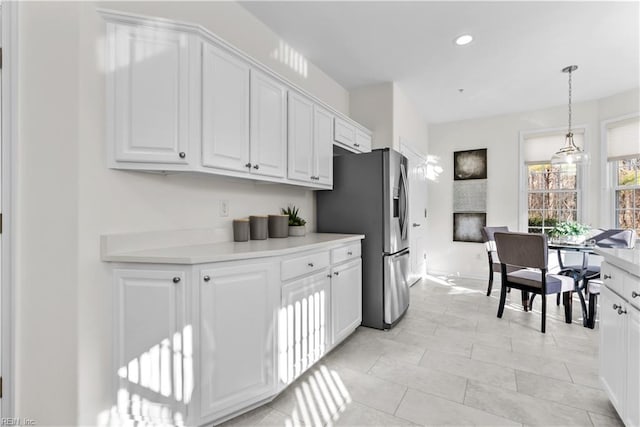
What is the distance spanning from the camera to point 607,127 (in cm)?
425

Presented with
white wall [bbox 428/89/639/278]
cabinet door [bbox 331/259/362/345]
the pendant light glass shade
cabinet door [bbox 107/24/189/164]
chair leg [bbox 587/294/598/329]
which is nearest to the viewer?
cabinet door [bbox 107/24/189/164]

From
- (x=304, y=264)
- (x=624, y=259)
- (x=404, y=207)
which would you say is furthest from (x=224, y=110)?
(x=624, y=259)

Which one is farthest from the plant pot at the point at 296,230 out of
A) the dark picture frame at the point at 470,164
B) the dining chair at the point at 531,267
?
the dark picture frame at the point at 470,164

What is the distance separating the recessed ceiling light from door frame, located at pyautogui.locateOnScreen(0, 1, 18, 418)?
325 centimetres

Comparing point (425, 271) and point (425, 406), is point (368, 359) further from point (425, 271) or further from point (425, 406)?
point (425, 271)

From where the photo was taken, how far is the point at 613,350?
5.15 feet


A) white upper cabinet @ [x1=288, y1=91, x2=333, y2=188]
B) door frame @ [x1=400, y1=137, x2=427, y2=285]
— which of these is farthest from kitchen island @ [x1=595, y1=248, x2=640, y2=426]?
door frame @ [x1=400, y1=137, x2=427, y2=285]

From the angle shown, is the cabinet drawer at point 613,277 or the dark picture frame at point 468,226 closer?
the cabinet drawer at point 613,277

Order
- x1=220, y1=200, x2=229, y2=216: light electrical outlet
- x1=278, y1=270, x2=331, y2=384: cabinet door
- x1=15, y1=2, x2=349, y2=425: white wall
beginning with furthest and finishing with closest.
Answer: x1=220, y1=200, x2=229, y2=216: light electrical outlet → x1=278, y1=270, x2=331, y2=384: cabinet door → x1=15, y1=2, x2=349, y2=425: white wall

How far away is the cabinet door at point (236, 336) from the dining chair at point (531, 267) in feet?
8.71

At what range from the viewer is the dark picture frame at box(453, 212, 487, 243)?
A: 518cm

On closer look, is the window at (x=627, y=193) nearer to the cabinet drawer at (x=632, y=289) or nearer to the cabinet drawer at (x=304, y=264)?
the cabinet drawer at (x=632, y=289)

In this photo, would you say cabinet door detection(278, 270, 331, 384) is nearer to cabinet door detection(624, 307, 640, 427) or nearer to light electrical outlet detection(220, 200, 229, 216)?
light electrical outlet detection(220, 200, 229, 216)

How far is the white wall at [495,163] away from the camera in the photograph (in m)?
4.37
